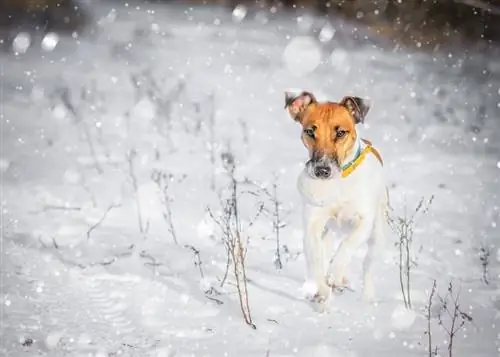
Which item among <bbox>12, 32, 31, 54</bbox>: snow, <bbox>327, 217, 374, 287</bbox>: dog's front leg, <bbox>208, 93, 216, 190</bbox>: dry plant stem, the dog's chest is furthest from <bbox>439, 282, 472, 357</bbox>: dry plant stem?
<bbox>12, 32, 31, 54</bbox>: snow

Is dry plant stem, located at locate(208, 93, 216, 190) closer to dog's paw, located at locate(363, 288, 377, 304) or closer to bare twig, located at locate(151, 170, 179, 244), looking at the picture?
bare twig, located at locate(151, 170, 179, 244)

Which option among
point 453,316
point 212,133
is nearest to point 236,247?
point 453,316

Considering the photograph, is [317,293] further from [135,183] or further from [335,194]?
[135,183]

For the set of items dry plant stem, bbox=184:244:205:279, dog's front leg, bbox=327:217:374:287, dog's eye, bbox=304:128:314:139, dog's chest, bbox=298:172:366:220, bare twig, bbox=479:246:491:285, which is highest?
dog's eye, bbox=304:128:314:139

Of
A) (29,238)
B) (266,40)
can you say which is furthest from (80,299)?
(266,40)

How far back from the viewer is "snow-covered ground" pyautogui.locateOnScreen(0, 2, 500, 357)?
3412mm

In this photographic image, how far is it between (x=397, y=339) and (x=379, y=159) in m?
0.91

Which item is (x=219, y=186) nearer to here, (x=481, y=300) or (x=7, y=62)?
(x=481, y=300)

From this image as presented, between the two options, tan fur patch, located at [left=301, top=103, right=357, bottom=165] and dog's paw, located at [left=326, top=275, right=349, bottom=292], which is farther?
dog's paw, located at [left=326, top=275, right=349, bottom=292]

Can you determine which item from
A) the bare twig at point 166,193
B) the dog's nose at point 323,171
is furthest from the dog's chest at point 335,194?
the bare twig at point 166,193

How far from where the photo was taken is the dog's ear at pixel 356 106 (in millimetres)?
3359

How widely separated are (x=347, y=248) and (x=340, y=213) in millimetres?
188

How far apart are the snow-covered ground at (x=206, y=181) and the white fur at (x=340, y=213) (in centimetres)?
13

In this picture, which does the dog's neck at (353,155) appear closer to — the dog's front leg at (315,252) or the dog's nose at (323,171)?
the dog's nose at (323,171)
